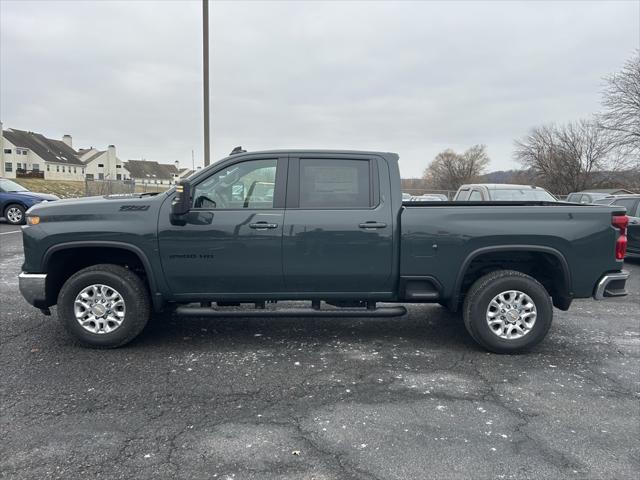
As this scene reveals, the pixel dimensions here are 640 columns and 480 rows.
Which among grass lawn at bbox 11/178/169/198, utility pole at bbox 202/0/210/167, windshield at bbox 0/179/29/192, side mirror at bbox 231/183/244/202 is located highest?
utility pole at bbox 202/0/210/167

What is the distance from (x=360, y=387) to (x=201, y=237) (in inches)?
78.6

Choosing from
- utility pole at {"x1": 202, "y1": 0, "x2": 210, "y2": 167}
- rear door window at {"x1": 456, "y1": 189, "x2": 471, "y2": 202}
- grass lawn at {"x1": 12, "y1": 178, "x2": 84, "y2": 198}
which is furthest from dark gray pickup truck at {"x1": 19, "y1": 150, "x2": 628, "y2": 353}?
grass lawn at {"x1": 12, "y1": 178, "x2": 84, "y2": 198}

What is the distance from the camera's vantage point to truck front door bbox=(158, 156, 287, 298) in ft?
14.3

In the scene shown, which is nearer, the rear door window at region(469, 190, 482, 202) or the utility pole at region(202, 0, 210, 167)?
the utility pole at region(202, 0, 210, 167)

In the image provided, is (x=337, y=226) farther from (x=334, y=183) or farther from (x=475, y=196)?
(x=475, y=196)

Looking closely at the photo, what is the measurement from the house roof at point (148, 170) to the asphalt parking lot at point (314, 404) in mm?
90363

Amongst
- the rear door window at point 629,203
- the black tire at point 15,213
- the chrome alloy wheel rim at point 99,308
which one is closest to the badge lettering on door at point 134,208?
the chrome alloy wheel rim at point 99,308

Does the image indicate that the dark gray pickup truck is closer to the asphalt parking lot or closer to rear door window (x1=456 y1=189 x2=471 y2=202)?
the asphalt parking lot

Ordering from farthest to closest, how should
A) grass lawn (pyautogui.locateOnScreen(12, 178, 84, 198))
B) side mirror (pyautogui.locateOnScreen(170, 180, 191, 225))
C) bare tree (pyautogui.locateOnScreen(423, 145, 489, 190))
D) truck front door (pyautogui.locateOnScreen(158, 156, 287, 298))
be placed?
1. bare tree (pyautogui.locateOnScreen(423, 145, 489, 190))
2. grass lawn (pyautogui.locateOnScreen(12, 178, 84, 198))
3. truck front door (pyautogui.locateOnScreen(158, 156, 287, 298))
4. side mirror (pyautogui.locateOnScreen(170, 180, 191, 225))

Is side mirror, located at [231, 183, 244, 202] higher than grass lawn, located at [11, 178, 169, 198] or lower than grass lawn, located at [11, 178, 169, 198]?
lower

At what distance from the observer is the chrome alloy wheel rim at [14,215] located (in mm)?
15617

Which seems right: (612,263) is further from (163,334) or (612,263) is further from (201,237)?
(163,334)

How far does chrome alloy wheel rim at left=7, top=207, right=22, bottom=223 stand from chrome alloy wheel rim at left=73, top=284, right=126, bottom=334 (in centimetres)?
1384

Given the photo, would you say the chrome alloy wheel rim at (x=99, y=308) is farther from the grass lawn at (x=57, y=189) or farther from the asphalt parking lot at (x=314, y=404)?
the grass lawn at (x=57, y=189)
